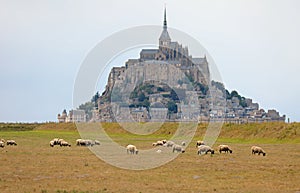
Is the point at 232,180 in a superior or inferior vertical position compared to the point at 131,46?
inferior

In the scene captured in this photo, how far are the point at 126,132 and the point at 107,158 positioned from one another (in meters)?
60.4

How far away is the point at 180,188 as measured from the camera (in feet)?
80.2

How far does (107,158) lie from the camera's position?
133ft

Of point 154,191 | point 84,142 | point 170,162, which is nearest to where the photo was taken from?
point 154,191

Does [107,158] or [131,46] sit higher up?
[131,46]

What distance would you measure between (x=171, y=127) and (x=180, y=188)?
71970mm

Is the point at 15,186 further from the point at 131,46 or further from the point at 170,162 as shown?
the point at 131,46

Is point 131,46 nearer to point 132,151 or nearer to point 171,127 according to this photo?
point 132,151

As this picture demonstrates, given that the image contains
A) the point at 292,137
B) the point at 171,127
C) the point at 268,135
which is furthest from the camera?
the point at 171,127

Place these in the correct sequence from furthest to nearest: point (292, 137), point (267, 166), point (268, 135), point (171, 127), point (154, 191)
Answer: point (171, 127)
point (268, 135)
point (292, 137)
point (267, 166)
point (154, 191)

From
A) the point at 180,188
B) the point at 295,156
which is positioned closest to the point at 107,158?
the point at 295,156

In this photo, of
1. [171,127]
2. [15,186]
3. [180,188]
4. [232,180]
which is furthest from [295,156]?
[171,127]

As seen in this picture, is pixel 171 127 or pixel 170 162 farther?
pixel 171 127

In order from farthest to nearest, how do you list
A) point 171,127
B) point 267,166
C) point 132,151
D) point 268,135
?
1. point 171,127
2. point 268,135
3. point 132,151
4. point 267,166
